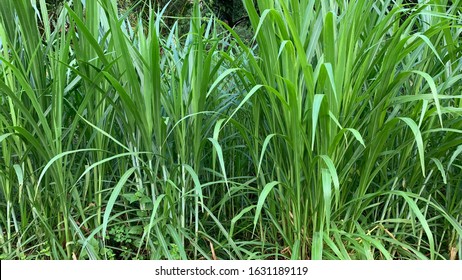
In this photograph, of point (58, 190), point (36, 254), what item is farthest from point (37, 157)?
point (36, 254)

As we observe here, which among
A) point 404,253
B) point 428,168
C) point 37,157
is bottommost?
point 404,253

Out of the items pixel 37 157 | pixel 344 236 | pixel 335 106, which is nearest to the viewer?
pixel 335 106

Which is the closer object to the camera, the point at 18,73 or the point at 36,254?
the point at 18,73

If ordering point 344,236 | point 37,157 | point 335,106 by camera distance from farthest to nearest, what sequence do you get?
point 37,157
point 344,236
point 335,106

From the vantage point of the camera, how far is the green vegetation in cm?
114

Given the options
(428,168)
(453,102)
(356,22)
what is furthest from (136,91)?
(453,102)

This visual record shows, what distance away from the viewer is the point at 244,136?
4.11ft

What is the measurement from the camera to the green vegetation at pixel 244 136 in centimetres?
114

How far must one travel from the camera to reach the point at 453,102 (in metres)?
1.41

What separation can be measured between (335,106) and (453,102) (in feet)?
1.72

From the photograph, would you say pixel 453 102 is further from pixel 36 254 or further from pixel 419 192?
pixel 36 254

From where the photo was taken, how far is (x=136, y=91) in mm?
1198

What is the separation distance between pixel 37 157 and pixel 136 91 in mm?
399

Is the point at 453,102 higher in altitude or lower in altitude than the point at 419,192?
higher
